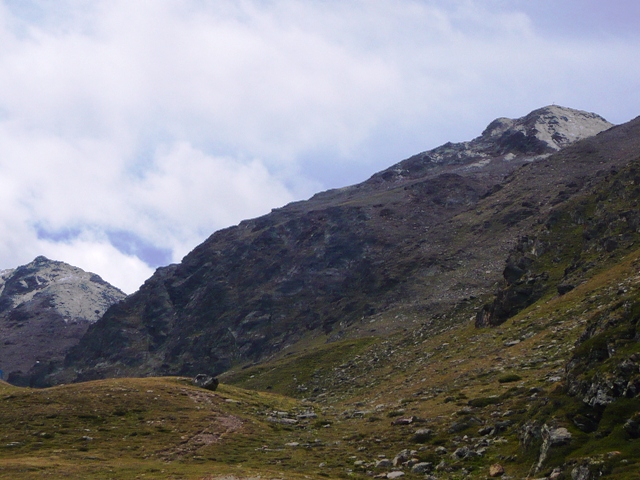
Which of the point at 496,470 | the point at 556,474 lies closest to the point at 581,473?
the point at 556,474

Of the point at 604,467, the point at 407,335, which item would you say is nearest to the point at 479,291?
the point at 407,335

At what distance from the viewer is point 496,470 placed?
32094 millimetres

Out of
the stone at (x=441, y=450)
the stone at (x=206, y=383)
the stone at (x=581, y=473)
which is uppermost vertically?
the stone at (x=206, y=383)

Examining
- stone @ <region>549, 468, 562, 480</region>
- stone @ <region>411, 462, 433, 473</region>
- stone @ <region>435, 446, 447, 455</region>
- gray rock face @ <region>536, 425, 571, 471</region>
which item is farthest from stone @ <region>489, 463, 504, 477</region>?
stone @ <region>435, 446, 447, 455</region>

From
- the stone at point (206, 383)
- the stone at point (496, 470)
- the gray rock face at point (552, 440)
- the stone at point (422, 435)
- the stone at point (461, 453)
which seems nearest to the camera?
the gray rock face at point (552, 440)

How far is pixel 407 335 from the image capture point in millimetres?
125750

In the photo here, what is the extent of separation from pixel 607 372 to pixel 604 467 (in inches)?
316

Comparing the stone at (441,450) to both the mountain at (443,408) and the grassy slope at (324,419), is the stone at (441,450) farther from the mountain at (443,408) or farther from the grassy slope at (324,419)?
the grassy slope at (324,419)

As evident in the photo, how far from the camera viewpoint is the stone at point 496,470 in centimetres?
3186

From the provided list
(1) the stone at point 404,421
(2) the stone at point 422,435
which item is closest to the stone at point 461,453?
(2) the stone at point 422,435

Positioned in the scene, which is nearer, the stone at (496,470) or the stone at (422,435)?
the stone at (496,470)

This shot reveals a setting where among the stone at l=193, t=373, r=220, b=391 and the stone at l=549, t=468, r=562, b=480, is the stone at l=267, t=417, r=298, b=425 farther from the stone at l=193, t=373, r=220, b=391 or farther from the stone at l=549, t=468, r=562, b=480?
the stone at l=549, t=468, r=562, b=480

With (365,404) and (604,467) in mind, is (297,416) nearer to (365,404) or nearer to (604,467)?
(365,404)

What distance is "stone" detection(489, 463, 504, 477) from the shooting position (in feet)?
105
